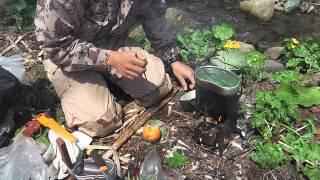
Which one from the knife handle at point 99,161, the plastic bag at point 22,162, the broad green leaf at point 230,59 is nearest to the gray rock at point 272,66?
the broad green leaf at point 230,59

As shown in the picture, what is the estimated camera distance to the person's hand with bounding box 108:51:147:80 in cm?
360

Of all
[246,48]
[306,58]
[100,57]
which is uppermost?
[100,57]

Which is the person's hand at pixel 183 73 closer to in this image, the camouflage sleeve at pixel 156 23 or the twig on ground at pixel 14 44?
the camouflage sleeve at pixel 156 23

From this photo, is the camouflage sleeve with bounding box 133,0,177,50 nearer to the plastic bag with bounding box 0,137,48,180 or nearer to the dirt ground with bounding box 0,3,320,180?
the dirt ground with bounding box 0,3,320,180

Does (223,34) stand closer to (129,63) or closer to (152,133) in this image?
(152,133)

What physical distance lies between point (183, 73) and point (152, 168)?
4.37 ft

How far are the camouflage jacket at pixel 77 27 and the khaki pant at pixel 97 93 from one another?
0.81ft

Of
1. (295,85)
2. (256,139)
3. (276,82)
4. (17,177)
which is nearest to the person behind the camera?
(17,177)

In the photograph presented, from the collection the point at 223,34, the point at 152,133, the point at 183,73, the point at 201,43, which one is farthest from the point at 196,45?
the point at 152,133

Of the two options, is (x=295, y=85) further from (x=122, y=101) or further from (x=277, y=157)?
(x=122, y=101)

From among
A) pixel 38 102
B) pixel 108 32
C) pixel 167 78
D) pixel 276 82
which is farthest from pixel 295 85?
pixel 38 102

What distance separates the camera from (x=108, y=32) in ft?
14.5

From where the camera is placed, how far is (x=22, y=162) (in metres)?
3.82

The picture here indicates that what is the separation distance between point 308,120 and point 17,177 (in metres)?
2.82
